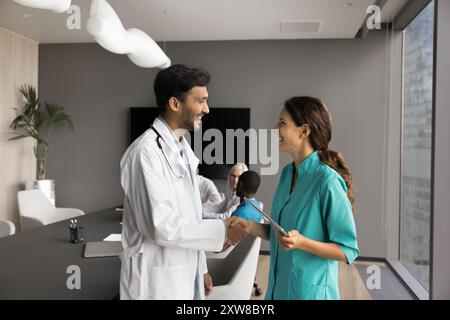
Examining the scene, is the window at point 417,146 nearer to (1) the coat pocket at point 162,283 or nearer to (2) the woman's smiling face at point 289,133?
(2) the woman's smiling face at point 289,133

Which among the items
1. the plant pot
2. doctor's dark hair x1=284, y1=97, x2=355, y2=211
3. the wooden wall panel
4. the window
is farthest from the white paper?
the wooden wall panel

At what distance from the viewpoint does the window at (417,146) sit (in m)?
3.74

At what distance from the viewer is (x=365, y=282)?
415cm

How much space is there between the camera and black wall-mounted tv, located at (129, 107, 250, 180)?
5250 mm

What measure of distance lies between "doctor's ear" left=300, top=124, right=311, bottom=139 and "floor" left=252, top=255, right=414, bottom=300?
8.10ft

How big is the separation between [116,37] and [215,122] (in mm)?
2390

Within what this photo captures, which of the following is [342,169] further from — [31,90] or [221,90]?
[31,90]

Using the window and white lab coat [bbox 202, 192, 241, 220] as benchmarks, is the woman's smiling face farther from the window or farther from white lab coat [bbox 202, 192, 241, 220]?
the window

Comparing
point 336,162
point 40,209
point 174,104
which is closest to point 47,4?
point 174,104

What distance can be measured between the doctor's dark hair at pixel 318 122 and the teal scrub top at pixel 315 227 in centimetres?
3

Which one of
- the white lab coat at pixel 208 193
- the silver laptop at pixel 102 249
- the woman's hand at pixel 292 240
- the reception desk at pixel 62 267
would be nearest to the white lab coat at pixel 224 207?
the white lab coat at pixel 208 193

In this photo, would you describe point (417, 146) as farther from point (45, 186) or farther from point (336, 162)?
point (45, 186)

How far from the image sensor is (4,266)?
6.06 ft
